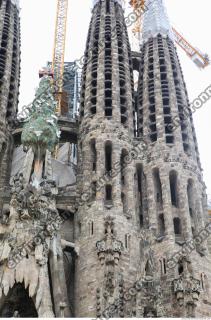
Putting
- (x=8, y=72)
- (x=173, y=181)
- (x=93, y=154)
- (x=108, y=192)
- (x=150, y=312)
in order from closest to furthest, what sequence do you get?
1. (x=150, y=312)
2. (x=108, y=192)
3. (x=173, y=181)
4. (x=93, y=154)
5. (x=8, y=72)

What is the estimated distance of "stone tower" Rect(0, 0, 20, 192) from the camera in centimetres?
3503

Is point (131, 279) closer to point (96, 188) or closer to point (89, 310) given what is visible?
point (89, 310)

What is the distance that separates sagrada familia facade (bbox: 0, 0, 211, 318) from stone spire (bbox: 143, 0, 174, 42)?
0.77 meters

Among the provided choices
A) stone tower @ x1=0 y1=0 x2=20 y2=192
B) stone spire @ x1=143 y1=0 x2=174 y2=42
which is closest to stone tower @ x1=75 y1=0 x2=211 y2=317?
stone spire @ x1=143 y1=0 x2=174 y2=42

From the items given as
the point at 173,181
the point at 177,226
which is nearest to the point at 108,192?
the point at 173,181

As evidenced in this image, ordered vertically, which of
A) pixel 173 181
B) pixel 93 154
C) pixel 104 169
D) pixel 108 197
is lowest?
pixel 108 197

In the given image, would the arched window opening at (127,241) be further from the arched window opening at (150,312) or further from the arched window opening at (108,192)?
the arched window opening at (150,312)

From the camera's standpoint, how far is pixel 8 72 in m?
39.5

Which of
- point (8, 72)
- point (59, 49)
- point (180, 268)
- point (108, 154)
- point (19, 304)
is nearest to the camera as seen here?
point (19, 304)

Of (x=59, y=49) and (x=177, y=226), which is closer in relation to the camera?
(x=177, y=226)

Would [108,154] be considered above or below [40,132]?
below

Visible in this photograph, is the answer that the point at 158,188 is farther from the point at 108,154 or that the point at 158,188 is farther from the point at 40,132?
the point at 40,132

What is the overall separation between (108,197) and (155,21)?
19.2 meters

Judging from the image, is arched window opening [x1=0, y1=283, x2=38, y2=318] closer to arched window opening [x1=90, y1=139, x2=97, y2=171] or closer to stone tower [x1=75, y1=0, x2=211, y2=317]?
stone tower [x1=75, y1=0, x2=211, y2=317]
